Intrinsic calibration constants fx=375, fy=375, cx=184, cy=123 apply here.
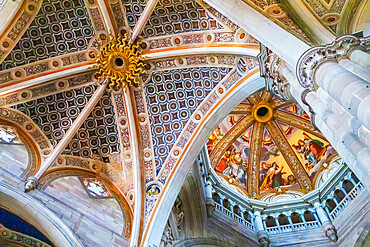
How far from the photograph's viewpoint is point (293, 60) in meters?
6.41

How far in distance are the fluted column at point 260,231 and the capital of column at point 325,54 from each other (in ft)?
22.8

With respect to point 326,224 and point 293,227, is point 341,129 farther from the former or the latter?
point 293,227

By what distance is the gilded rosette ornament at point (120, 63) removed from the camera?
425 inches

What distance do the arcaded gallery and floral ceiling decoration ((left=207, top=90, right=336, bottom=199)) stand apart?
86.9 inches

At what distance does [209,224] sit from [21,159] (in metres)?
5.61

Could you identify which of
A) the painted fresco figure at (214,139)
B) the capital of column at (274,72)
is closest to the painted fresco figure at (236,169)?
the painted fresco figure at (214,139)

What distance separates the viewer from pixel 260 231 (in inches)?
471

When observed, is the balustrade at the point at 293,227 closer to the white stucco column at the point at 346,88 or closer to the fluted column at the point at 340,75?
the fluted column at the point at 340,75

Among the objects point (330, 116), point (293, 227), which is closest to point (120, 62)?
point (330, 116)

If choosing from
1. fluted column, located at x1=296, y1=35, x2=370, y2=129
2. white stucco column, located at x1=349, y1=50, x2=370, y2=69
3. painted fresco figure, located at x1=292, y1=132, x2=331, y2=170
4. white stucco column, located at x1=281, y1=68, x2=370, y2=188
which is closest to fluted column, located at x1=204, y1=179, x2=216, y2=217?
painted fresco figure, located at x1=292, y1=132, x2=331, y2=170

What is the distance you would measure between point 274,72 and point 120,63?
5.13m

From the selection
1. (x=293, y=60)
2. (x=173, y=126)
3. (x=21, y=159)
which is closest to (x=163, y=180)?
(x=173, y=126)

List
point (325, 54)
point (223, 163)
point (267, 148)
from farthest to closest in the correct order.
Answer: point (267, 148) → point (223, 163) → point (325, 54)

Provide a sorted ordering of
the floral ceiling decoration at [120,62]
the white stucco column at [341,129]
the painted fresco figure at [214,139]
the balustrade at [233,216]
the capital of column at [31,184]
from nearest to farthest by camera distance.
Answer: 1. the white stucco column at [341,129]
2. the capital of column at [31,184]
3. the floral ceiling decoration at [120,62]
4. the balustrade at [233,216]
5. the painted fresco figure at [214,139]
